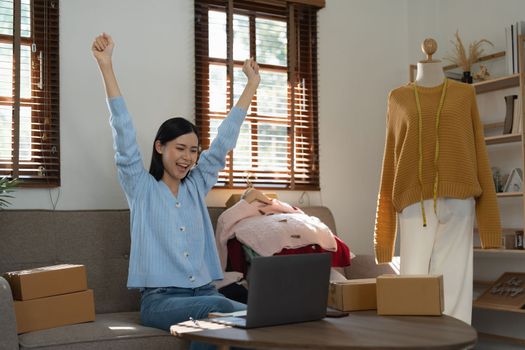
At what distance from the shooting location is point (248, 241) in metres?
3.21

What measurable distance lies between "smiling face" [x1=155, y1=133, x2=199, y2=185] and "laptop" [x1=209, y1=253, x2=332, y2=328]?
102 cm

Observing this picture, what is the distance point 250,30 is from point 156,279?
184 centimetres

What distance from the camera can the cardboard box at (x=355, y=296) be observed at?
2.13 m

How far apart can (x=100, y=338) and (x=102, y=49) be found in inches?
43.1

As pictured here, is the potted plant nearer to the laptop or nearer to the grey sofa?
the grey sofa

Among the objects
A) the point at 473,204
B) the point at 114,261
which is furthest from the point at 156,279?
the point at 473,204

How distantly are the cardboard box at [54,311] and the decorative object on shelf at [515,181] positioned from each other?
2310 millimetres

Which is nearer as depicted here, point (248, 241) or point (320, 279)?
point (320, 279)

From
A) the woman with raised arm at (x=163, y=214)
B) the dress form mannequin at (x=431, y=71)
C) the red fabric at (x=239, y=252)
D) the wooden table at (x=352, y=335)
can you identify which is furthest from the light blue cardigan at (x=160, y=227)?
the dress form mannequin at (x=431, y=71)

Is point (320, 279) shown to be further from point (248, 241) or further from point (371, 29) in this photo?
point (371, 29)

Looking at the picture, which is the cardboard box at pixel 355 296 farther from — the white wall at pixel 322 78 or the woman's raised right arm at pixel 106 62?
the white wall at pixel 322 78

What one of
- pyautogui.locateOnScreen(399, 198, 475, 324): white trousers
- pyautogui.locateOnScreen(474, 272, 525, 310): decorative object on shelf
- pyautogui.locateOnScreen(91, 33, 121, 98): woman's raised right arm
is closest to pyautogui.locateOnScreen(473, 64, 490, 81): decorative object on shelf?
pyautogui.locateOnScreen(474, 272, 525, 310): decorative object on shelf

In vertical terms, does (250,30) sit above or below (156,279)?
above

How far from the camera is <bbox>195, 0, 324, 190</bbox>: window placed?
3865 millimetres
